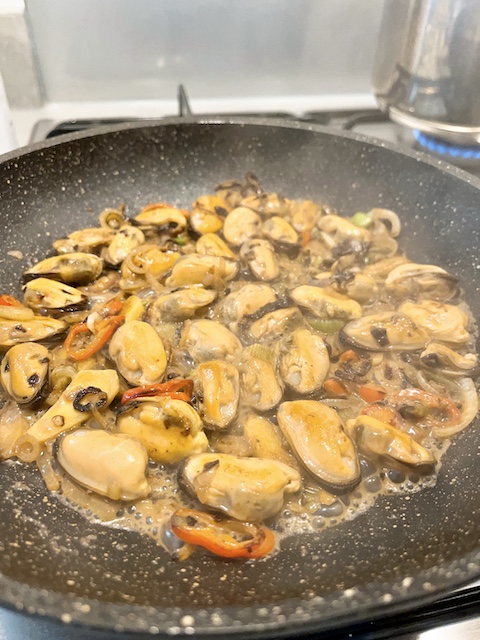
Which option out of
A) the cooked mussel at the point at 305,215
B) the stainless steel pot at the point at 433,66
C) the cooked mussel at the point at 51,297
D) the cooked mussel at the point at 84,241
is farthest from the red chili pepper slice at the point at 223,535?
the stainless steel pot at the point at 433,66

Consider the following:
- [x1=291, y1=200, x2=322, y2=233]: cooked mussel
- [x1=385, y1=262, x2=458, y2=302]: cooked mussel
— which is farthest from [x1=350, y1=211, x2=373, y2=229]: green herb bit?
[x1=385, y1=262, x2=458, y2=302]: cooked mussel

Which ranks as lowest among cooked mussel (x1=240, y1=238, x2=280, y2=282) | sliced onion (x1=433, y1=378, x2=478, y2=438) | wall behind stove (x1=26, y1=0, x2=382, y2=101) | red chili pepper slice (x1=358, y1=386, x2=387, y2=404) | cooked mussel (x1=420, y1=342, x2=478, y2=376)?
sliced onion (x1=433, y1=378, x2=478, y2=438)

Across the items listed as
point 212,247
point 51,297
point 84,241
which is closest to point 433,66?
point 212,247

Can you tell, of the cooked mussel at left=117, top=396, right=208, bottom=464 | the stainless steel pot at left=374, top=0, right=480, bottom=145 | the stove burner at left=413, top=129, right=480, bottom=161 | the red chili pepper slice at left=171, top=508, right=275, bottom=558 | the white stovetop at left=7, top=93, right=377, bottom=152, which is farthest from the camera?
the white stovetop at left=7, top=93, right=377, bottom=152

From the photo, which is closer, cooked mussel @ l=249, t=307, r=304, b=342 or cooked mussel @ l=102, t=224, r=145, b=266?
cooked mussel @ l=249, t=307, r=304, b=342

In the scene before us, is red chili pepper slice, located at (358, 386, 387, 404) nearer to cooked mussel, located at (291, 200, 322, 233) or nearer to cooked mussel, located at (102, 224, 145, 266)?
cooked mussel, located at (291, 200, 322, 233)

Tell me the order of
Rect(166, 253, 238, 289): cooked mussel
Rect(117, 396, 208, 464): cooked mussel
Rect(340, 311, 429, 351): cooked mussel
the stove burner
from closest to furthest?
Rect(117, 396, 208, 464): cooked mussel < Rect(340, 311, 429, 351): cooked mussel < Rect(166, 253, 238, 289): cooked mussel < the stove burner
